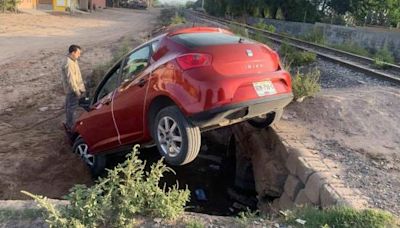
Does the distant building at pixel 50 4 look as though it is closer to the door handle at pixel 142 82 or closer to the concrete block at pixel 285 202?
the door handle at pixel 142 82

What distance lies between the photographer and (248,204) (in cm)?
697

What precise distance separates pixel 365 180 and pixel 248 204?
2127mm

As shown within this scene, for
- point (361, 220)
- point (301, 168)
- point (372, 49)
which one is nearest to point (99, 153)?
point (301, 168)

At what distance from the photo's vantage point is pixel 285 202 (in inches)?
231

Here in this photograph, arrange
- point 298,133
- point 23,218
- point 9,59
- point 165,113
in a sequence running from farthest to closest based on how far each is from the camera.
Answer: point 9,59 < point 298,133 < point 165,113 < point 23,218

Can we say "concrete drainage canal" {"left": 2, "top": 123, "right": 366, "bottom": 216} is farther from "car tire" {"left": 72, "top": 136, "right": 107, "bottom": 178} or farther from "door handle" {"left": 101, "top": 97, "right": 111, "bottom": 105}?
"door handle" {"left": 101, "top": 97, "right": 111, "bottom": 105}

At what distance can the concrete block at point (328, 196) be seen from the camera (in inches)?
184

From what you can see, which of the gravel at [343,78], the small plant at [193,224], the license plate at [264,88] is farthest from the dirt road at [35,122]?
the gravel at [343,78]

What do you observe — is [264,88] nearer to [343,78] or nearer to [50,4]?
[343,78]

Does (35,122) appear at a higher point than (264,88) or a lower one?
lower

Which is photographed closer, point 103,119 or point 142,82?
point 142,82

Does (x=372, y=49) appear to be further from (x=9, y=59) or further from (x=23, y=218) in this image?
(x=23, y=218)

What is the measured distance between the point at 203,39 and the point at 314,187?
2095mm

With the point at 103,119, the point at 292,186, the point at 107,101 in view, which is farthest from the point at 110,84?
the point at 292,186
